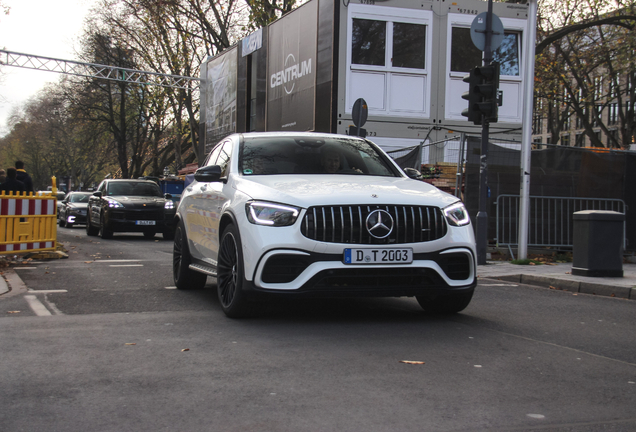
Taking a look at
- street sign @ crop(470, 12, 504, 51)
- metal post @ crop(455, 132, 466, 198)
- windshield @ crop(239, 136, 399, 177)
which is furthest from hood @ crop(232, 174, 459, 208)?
metal post @ crop(455, 132, 466, 198)

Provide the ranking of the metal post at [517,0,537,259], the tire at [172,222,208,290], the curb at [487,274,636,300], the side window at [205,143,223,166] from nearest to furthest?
the side window at [205,143,223,166], the tire at [172,222,208,290], the curb at [487,274,636,300], the metal post at [517,0,537,259]

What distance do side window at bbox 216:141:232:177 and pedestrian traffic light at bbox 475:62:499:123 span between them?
5.28m

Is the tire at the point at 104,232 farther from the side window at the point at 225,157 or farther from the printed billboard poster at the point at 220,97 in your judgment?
the side window at the point at 225,157

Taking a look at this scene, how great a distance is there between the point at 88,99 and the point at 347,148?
44.8 m

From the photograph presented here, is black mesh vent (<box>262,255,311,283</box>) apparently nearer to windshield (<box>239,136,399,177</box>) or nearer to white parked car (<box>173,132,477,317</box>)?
white parked car (<box>173,132,477,317</box>)

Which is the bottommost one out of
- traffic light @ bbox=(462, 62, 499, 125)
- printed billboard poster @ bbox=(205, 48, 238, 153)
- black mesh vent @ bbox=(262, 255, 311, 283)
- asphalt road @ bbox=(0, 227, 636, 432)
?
asphalt road @ bbox=(0, 227, 636, 432)

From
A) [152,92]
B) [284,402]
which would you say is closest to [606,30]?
[152,92]

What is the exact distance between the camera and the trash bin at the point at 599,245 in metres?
10.1

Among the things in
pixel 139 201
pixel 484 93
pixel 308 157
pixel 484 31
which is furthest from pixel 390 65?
pixel 308 157

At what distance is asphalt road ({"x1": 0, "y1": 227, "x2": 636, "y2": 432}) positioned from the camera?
346cm

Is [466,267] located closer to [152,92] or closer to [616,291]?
[616,291]

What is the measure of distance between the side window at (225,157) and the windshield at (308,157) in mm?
234

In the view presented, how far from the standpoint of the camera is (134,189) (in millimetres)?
21250

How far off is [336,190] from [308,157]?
45.2 inches
